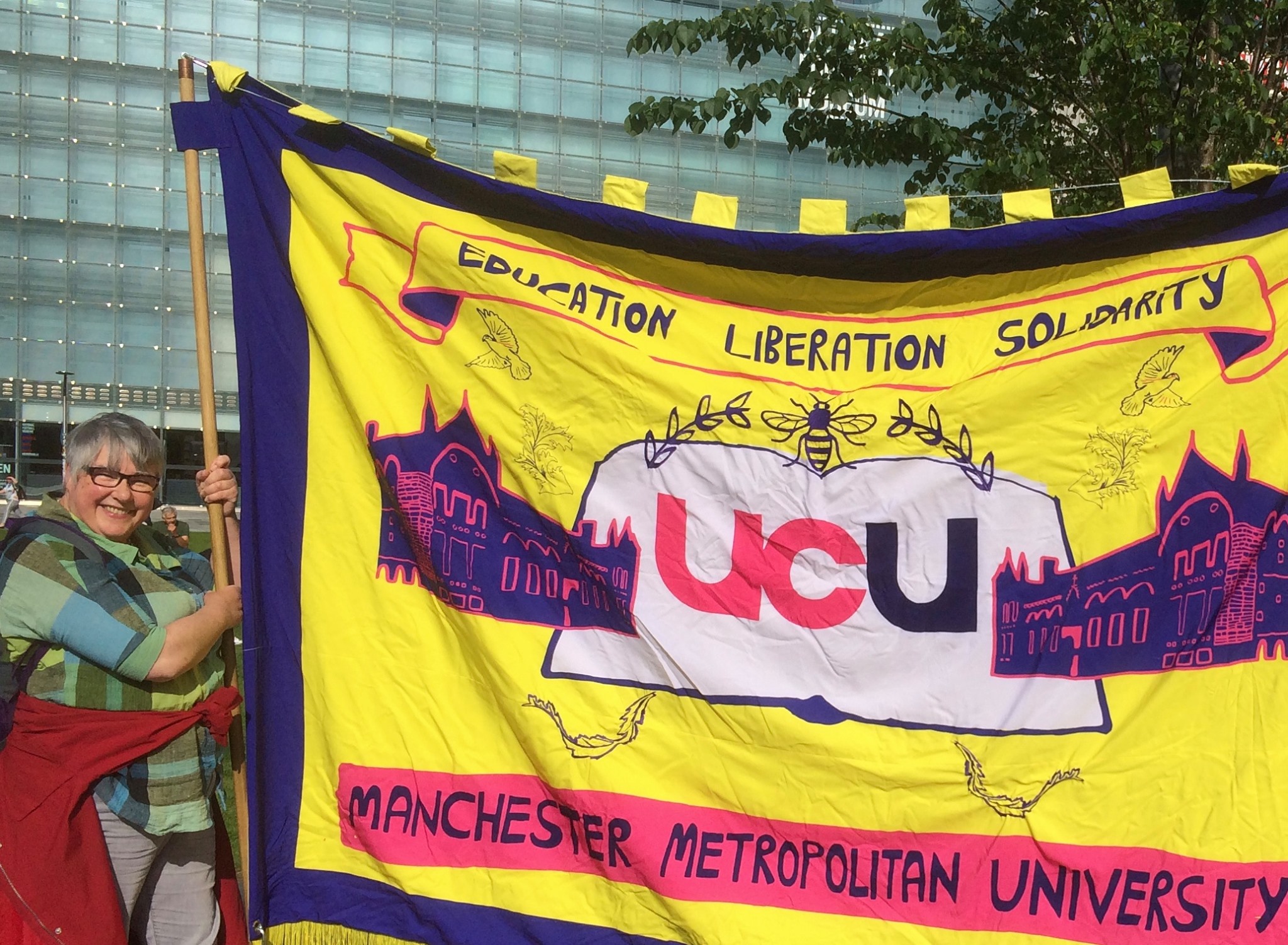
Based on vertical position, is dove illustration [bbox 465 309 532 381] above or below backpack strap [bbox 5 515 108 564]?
above

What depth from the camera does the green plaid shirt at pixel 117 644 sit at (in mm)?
2539

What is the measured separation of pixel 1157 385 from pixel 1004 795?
127cm

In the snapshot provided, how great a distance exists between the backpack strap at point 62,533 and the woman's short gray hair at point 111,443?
0.15 meters

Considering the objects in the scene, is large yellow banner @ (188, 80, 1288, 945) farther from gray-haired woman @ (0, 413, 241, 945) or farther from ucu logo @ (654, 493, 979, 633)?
gray-haired woman @ (0, 413, 241, 945)

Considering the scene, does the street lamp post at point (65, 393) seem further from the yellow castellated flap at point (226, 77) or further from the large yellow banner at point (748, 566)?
the large yellow banner at point (748, 566)

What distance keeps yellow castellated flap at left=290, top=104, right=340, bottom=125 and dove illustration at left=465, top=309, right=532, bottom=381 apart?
0.69 m

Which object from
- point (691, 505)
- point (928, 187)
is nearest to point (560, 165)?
point (928, 187)

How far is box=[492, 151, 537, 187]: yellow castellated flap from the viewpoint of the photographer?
121 inches

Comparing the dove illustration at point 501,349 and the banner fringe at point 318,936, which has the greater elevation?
the dove illustration at point 501,349

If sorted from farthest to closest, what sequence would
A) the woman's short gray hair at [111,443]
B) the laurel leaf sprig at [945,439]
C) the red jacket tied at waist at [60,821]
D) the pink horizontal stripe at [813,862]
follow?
the laurel leaf sprig at [945,439] < the pink horizontal stripe at [813,862] < the woman's short gray hair at [111,443] < the red jacket tied at waist at [60,821]

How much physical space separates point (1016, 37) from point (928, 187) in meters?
0.96

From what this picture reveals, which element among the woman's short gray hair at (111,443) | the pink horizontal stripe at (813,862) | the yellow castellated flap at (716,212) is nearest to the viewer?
the woman's short gray hair at (111,443)

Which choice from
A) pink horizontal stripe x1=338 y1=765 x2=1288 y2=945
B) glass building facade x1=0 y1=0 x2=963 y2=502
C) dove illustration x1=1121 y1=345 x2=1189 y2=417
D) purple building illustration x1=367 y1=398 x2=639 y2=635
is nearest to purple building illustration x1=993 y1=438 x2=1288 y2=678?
dove illustration x1=1121 y1=345 x2=1189 y2=417

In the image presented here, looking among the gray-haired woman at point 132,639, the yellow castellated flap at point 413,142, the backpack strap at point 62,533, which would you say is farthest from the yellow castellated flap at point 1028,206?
the backpack strap at point 62,533
